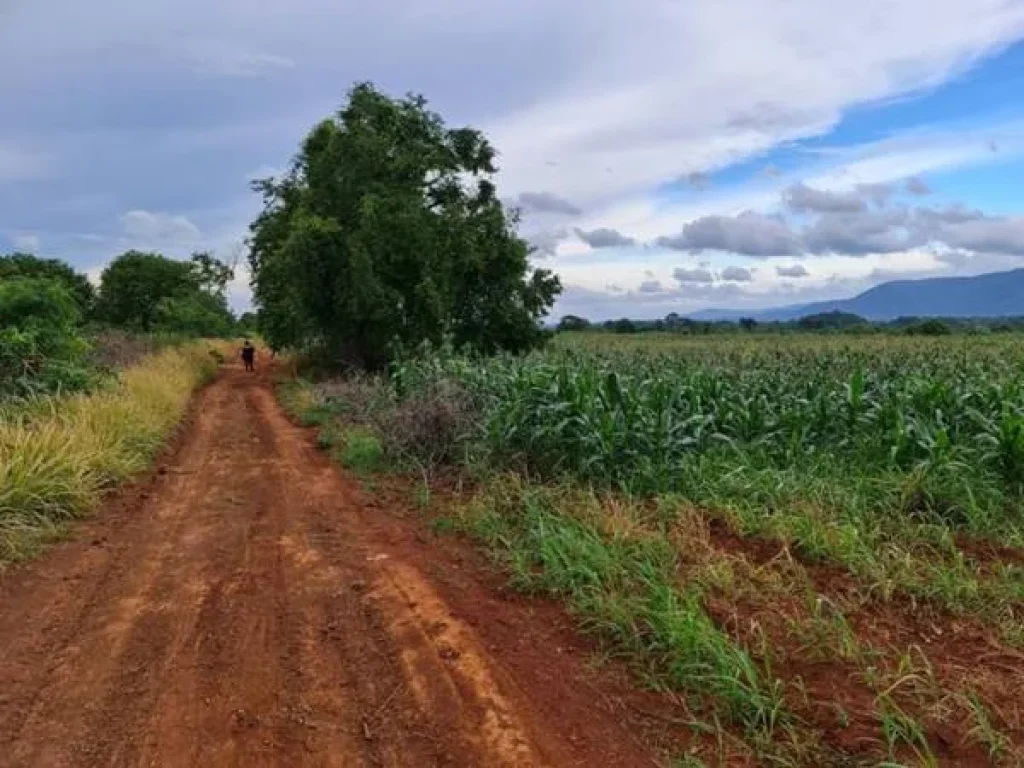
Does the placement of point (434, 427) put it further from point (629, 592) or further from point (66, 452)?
point (629, 592)

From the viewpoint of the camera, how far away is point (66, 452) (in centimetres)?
845

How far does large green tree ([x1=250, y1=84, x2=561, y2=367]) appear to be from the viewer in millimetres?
21719

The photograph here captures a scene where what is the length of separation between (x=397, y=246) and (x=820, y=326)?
76.4m

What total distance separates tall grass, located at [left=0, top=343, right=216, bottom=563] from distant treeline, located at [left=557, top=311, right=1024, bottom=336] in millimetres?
48786

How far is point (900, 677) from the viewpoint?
154 inches

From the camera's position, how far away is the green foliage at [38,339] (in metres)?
11.2

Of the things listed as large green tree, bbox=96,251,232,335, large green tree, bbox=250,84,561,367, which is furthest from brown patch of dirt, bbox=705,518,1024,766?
large green tree, bbox=96,251,232,335

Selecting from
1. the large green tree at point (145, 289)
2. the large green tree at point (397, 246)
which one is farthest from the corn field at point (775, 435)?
the large green tree at point (145, 289)

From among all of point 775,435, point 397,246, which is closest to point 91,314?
point 397,246

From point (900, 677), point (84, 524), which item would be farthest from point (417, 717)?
point (84, 524)

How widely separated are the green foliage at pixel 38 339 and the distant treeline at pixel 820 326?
1897 inches

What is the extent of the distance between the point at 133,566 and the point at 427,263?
16.5 meters

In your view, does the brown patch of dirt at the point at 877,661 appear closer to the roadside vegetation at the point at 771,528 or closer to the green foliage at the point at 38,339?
the roadside vegetation at the point at 771,528

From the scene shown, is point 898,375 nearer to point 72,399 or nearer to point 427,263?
point 72,399
